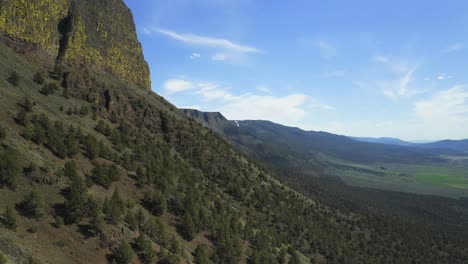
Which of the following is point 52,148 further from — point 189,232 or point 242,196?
point 242,196

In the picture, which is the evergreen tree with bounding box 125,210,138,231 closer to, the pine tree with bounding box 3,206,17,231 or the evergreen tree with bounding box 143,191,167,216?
→ the evergreen tree with bounding box 143,191,167,216

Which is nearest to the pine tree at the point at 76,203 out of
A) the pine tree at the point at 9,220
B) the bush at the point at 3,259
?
the pine tree at the point at 9,220

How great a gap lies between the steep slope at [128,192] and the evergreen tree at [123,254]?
3.2 inches

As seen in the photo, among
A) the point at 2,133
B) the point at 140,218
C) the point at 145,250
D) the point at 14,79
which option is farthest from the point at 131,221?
the point at 14,79

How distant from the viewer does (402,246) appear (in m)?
90.3

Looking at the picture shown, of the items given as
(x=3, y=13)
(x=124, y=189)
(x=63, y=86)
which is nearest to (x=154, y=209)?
(x=124, y=189)

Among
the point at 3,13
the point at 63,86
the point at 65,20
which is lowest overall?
the point at 63,86

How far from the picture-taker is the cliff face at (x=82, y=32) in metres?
52.7

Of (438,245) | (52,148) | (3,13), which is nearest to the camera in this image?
(52,148)

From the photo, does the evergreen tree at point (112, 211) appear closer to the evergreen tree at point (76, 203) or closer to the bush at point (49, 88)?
the evergreen tree at point (76, 203)

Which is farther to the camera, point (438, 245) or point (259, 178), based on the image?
point (438, 245)

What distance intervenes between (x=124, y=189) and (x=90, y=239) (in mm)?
12297

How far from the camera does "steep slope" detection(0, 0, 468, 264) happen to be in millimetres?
26547

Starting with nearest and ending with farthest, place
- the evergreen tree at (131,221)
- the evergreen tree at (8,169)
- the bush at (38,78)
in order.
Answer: the evergreen tree at (8,169), the evergreen tree at (131,221), the bush at (38,78)
